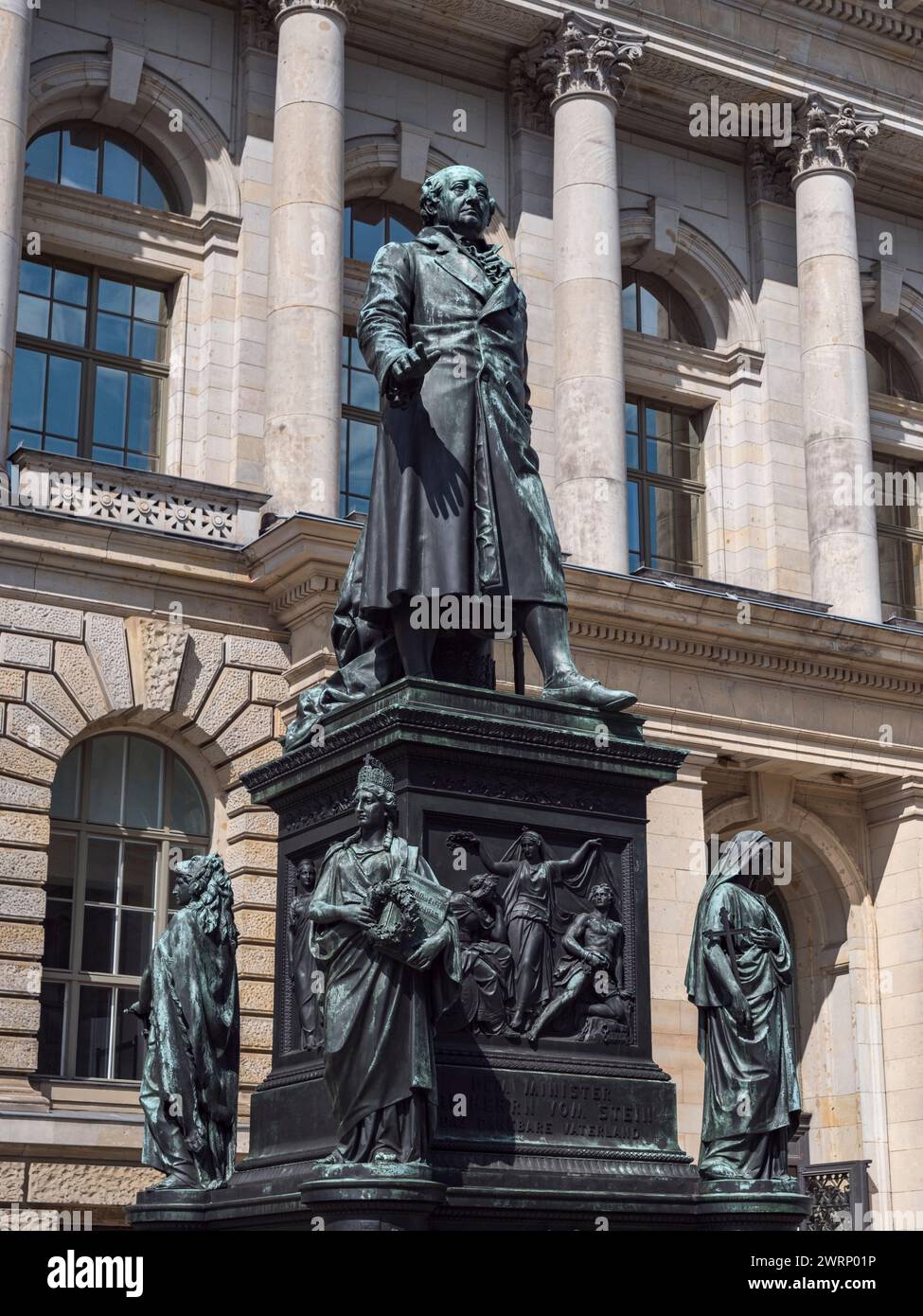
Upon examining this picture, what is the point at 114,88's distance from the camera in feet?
90.5

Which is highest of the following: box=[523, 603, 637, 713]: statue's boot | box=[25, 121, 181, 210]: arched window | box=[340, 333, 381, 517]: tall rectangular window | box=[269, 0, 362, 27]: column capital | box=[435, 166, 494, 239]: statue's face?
box=[269, 0, 362, 27]: column capital

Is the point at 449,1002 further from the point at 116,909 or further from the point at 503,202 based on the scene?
the point at 503,202

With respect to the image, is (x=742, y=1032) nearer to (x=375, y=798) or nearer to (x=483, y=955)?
(x=483, y=955)

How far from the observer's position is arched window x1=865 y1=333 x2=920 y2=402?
34812mm

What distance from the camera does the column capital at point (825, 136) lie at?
32.0 m

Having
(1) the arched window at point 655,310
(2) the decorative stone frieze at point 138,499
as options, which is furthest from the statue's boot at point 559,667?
(1) the arched window at point 655,310

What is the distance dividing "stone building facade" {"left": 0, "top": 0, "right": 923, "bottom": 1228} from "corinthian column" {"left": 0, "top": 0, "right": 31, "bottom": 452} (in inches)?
2.2

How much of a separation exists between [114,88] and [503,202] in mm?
6365

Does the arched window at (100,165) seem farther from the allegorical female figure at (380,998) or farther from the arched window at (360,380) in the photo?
the allegorical female figure at (380,998)

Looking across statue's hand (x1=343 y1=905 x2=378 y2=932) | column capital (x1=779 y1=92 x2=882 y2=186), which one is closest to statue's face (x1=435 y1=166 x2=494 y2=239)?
statue's hand (x1=343 y1=905 x2=378 y2=932)

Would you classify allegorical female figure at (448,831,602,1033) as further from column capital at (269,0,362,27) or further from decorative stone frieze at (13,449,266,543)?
column capital at (269,0,362,27)

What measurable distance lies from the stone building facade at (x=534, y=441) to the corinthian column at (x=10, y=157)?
0.18ft

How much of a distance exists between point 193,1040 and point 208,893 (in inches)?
25.9

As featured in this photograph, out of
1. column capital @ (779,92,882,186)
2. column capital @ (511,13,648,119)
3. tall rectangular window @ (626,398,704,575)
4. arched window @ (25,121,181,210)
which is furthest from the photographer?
column capital @ (779,92,882,186)
